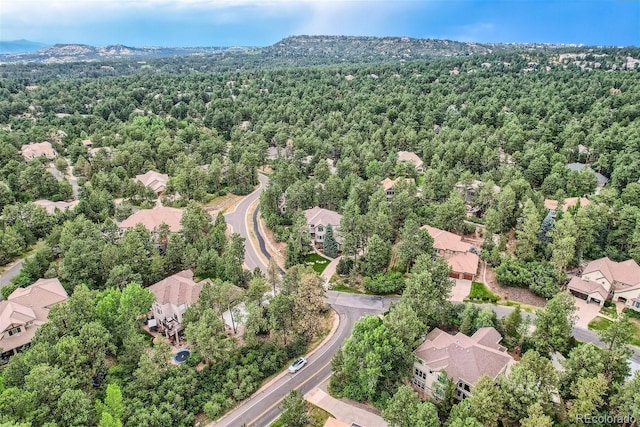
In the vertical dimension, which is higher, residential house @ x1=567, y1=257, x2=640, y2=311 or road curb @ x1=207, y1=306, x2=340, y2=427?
residential house @ x1=567, y1=257, x2=640, y2=311

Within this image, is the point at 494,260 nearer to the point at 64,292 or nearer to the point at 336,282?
the point at 336,282

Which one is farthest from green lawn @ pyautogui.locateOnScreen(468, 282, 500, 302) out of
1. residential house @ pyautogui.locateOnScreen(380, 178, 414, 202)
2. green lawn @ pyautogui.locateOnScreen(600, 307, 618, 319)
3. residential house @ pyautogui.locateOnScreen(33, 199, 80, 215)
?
residential house @ pyautogui.locateOnScreen(33, 199, 80, 215)

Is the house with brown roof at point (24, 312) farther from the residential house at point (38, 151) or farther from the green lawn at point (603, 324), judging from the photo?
the residential house at point (38, 151)

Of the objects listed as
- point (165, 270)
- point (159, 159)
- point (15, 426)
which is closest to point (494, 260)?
point (165, 270)

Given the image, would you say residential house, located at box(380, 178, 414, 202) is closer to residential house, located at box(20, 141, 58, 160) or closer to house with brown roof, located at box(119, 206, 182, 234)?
house with brown roof, located at box(119, 206, 182, 234)

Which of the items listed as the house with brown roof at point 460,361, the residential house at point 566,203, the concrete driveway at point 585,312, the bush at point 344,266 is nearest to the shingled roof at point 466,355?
the house with brown roof at point 460,361

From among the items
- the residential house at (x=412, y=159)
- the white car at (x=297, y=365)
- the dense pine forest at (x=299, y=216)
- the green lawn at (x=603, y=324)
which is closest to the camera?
the dense pine forest at (x=299, y=216)
